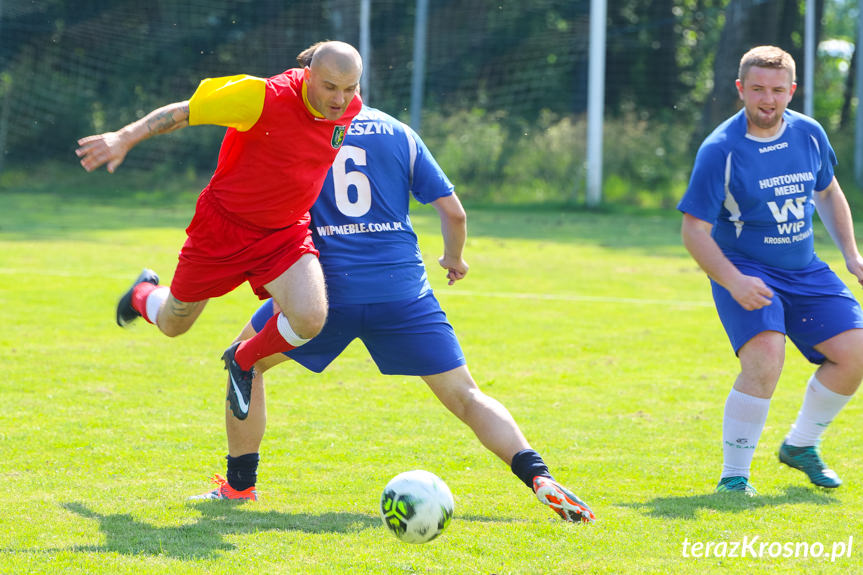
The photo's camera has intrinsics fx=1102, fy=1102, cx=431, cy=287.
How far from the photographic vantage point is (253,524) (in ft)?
15.1

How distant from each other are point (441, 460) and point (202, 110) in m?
2.25

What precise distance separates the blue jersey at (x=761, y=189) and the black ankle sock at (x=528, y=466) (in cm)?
142

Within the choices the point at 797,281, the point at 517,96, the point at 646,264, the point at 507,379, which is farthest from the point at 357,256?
the point at 517,96

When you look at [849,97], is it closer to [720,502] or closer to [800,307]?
[800,307]

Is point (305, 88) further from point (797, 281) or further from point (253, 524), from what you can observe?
point (797, 281)

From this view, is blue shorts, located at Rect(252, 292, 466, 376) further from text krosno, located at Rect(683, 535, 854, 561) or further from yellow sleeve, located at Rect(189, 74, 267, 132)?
text krosno, located at Rect(683, 535, 854, 561)

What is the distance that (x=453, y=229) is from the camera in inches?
201

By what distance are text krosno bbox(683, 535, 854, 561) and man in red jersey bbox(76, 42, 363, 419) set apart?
5.96ft

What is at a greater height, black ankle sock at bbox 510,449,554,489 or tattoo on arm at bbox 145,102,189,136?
tattoo on arm at bbox 145,102,189,136

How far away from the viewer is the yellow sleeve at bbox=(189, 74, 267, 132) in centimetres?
458

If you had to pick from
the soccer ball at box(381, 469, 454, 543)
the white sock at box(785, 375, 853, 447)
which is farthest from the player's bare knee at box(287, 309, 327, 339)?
the white sock at box(785, 375, 853, 447)

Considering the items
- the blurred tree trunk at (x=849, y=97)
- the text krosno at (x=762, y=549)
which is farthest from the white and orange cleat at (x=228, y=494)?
the blurred tree trunk at (x=849, y=97)

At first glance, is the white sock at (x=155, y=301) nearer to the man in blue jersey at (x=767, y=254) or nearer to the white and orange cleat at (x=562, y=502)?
the white and orange cleat at (x=562, y=502)

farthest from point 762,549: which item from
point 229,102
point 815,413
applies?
point 229,102
